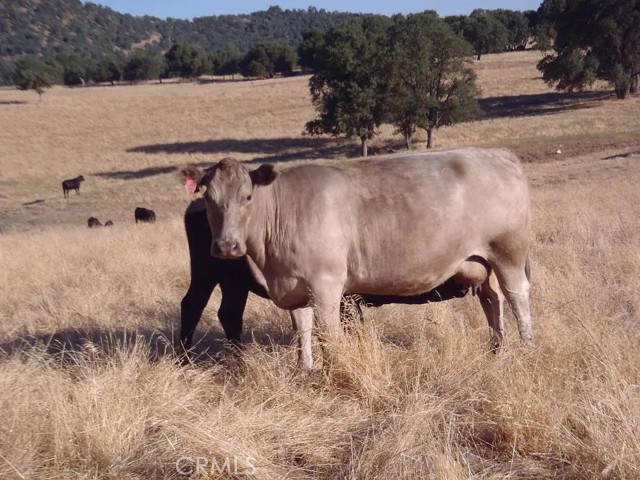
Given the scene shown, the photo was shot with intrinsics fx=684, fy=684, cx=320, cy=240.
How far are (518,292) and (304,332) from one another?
174 centimetres

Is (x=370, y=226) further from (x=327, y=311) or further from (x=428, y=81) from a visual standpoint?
(x=428, y=81)

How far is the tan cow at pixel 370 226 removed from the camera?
5.00 meters

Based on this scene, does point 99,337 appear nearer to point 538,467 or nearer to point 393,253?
point 393,253

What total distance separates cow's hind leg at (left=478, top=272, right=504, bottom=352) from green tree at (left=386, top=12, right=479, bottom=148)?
118ft

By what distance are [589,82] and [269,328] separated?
48.5m

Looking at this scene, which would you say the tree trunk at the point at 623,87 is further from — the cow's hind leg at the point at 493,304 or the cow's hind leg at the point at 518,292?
the cow's hind leg at the point at 518,292

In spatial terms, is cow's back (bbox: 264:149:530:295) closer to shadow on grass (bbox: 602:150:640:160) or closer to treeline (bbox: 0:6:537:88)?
shadow on grass (bbox: 602:150:640:160)

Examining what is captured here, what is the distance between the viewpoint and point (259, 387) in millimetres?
4609

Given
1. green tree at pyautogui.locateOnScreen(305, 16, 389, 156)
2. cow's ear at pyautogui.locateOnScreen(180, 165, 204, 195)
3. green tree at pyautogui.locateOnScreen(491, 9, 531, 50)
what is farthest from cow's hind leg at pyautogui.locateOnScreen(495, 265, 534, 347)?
green tree at pyautogui.locateOnScreen(491, 9, 531, 50)

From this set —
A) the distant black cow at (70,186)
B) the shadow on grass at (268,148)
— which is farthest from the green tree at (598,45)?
the distant black cow at (70,186)

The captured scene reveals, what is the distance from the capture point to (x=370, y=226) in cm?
518

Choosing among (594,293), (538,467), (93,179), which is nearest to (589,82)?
(93,179)

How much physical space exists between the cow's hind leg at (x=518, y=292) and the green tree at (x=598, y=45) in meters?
46.0

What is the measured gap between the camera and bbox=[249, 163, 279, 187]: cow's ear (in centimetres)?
506
